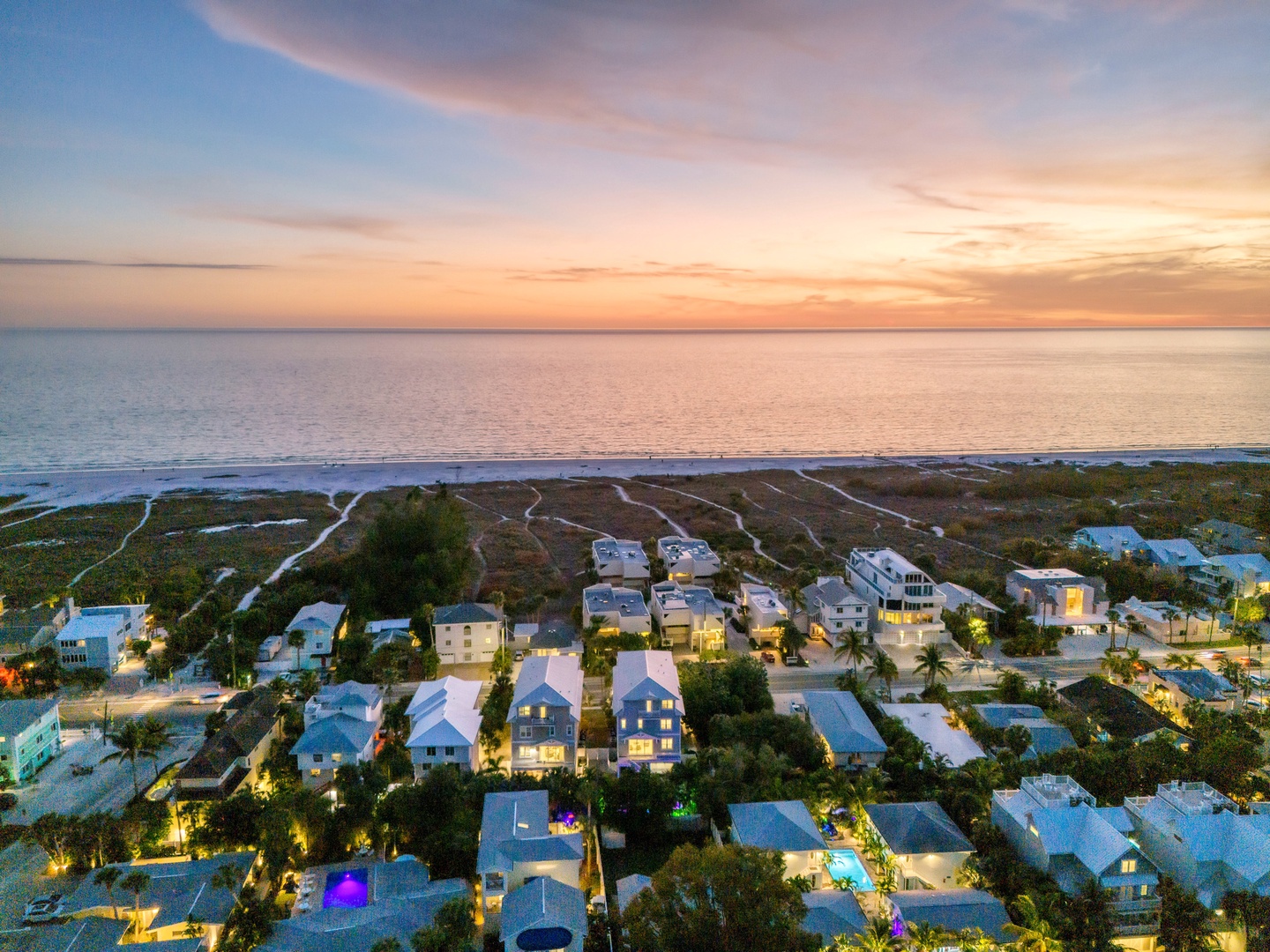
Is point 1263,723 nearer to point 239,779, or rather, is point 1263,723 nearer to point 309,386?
point 239,779

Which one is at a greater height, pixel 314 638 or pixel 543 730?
pixel 543 730

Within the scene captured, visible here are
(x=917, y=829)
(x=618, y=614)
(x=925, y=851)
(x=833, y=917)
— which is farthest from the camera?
(x=618, y=614)

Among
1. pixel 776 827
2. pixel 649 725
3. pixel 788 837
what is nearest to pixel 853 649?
pixel 649 725

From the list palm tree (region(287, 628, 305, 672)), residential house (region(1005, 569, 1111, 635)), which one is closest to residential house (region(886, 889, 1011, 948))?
residential house (region(1005, 569, 1111, 635))

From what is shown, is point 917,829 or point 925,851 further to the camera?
point 917,829

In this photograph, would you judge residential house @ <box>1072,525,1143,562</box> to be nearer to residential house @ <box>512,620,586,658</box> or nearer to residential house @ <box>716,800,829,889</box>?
residential house @ <box>512,620,586,658</box>

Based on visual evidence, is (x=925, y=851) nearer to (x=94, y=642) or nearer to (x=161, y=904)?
(x=161, y=904)

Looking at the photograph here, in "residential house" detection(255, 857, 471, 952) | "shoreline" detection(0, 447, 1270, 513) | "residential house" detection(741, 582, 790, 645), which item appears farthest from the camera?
"shoreline" detection(0, 447, 1270, 513)
